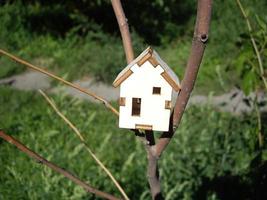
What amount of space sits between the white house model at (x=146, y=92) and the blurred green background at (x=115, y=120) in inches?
25.7

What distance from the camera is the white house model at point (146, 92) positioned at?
35.4 inches

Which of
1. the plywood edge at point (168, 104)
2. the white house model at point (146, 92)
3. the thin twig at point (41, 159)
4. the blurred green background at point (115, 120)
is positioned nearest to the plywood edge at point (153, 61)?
the white house model at point (146, 92)

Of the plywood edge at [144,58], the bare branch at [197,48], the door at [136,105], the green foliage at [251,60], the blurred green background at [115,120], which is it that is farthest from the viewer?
the blurred green background at [115,120]

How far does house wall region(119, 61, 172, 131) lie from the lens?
92 cm

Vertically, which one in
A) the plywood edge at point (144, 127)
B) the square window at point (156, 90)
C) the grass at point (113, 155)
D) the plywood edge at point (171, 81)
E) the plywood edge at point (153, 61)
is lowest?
the grass at point (113, 155)

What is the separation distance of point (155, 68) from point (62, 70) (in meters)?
4.96

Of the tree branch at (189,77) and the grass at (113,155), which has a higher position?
the tree branch at (189,77)

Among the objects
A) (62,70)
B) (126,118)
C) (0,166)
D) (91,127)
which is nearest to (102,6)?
(62,70)

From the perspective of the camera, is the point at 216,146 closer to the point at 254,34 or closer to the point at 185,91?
the point at 254,34

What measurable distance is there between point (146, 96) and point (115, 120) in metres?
3.42

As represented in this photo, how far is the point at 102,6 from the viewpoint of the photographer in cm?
709

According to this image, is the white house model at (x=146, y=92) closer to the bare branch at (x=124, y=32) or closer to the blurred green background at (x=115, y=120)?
the bare branch at (x=124, y=32)

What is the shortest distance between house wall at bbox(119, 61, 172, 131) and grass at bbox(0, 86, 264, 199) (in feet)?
4.38

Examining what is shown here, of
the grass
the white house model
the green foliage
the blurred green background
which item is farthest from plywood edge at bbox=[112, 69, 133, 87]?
the grass
